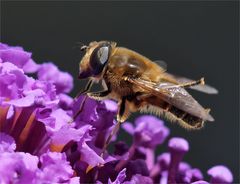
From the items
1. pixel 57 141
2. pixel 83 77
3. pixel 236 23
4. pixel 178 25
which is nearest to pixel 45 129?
pixel 57 141

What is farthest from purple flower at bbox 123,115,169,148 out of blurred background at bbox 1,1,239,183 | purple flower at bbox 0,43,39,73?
blurred background at bbox 1,1,239,183

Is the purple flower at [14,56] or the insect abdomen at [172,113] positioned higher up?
the purple flower at [14,56]

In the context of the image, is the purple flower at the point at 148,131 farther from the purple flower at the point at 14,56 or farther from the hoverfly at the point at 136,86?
the purple flower at the point at 14,56

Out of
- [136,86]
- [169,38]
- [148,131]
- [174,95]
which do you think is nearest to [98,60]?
[136,86]

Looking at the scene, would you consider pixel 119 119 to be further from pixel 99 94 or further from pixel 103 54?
pixel 103 54

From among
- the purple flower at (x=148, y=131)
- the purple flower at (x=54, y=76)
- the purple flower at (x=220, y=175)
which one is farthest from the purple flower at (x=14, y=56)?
the purple flower at (x=220, y=175)

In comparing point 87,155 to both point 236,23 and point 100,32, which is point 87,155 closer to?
point 100,32
